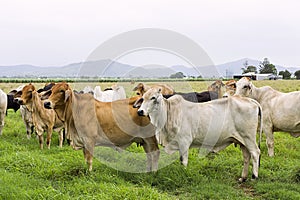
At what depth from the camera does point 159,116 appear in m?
6.28

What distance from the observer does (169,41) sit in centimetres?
803

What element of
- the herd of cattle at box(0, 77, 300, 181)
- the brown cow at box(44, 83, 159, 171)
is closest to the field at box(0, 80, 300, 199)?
the herd of cattle at box(0, 77, 300, 181)

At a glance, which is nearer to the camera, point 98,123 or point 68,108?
point 98,123

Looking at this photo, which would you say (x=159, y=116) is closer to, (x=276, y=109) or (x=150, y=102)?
(x=150, y=102)

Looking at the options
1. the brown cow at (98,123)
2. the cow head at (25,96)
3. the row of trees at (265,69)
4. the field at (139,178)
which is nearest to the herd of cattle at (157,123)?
the brown cow at (98,123)

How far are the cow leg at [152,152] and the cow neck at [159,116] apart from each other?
448 millimetres

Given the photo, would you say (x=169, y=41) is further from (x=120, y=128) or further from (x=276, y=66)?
(x=276, y=66)

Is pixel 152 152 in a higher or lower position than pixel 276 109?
lower

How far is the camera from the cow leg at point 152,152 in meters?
6.66

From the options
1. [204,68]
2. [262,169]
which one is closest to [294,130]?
[262,169]

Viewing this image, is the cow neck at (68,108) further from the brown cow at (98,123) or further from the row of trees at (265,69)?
the row of trees at (265,69)

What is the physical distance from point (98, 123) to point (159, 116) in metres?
1.13

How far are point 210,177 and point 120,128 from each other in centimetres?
191

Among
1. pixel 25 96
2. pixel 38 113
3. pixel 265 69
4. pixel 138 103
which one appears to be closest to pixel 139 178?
pixel 138 103
